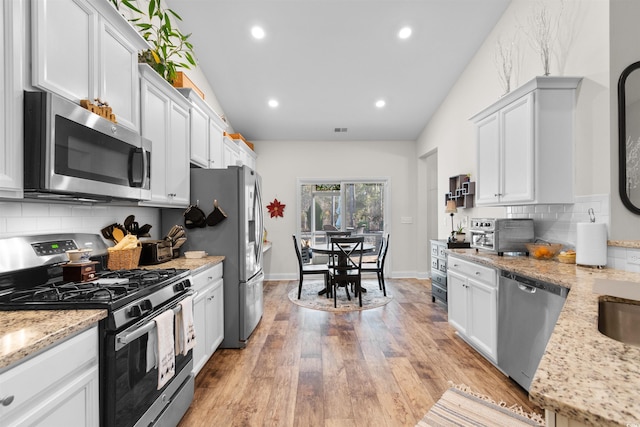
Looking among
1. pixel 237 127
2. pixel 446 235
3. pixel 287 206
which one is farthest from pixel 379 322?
pixel 237 127

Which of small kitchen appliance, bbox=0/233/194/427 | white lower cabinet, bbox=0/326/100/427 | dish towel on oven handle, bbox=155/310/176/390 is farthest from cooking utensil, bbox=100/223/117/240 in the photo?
white lower cabinet, bbox=0/326/100/427

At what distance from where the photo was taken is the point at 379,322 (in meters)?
3.76

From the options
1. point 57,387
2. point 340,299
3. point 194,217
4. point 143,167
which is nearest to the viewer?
point 57,387

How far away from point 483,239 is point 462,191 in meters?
1.43

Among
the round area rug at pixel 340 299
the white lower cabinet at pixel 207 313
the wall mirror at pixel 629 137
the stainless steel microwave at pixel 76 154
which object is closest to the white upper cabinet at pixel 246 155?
the round area rug at pixel 340 299

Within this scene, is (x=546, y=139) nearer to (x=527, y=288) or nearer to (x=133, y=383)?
(x=527, y=288)

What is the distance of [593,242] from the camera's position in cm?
221

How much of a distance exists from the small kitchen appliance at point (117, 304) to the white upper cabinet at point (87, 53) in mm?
823

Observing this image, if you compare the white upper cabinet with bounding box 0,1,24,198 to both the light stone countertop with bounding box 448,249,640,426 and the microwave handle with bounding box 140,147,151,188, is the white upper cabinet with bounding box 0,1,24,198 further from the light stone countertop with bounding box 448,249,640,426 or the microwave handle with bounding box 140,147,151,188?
the light stone countertop with bounding box 448,249,640,426

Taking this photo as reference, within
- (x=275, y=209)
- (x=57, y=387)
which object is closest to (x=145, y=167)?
(x=57, y=387)

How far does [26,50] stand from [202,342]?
6.79 feet

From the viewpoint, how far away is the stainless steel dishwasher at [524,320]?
1976 millimetres

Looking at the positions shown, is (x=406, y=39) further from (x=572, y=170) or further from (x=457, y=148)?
(x=572, y=170)

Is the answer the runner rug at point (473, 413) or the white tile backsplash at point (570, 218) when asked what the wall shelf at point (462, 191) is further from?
the runner rug at point (473, 413)
